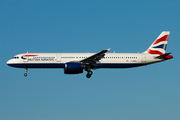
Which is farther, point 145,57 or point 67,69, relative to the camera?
point 145,57

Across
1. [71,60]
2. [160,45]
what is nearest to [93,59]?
[71,60]

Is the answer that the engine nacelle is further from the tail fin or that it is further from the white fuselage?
the tail fin

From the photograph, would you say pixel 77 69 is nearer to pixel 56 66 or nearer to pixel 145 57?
pixel 56 66

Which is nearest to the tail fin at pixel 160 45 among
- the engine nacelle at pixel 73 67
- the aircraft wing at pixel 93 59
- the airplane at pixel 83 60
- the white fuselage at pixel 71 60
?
the airplane at pixel 83 60

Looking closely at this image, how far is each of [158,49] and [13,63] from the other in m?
26.8

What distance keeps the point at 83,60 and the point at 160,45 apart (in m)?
15.5

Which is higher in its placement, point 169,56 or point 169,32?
point 169,32

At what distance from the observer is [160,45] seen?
192 feet

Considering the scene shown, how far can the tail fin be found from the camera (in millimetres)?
58281

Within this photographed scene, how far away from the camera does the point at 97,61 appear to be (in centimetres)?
5494

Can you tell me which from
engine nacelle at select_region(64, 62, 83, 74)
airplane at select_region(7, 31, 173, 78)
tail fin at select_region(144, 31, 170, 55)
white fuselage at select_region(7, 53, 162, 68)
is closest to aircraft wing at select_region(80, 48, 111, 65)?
airplane at select_region(7, 31, 173, 78)

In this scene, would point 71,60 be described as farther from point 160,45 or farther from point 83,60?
point 160,45

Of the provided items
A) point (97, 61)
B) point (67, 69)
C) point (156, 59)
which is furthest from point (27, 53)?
point (156, 59)

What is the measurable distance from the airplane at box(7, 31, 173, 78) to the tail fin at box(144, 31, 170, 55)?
21cm
